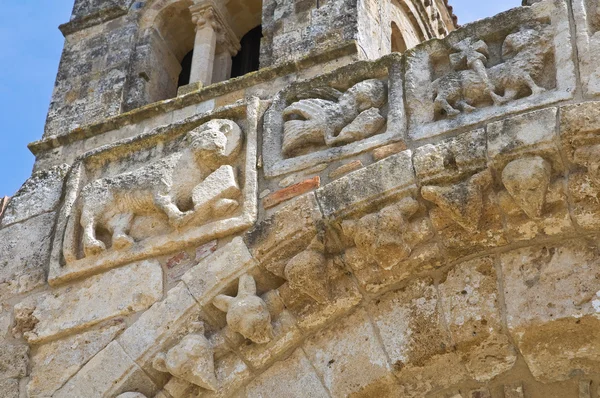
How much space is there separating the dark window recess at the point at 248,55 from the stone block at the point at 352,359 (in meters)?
3.41

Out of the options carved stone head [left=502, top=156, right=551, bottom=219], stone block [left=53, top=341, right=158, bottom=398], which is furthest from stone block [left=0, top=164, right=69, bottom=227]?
carved stone head [left=502, top=156, right=551, bottom=219]

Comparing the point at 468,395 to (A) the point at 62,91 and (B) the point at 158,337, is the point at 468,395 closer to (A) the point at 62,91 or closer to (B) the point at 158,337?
(B) the point at 158,337

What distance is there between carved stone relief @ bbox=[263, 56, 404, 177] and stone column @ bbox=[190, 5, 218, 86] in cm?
202

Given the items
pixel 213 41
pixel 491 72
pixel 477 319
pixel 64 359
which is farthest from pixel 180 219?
pixel 213 41

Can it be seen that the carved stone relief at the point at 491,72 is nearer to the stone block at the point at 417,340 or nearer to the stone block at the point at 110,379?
the stone block at the point at 417,340

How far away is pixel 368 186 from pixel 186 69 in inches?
138

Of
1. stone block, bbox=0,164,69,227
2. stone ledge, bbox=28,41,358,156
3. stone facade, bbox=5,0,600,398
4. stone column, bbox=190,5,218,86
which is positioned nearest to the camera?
stone facade, bbox=5,0,600,398

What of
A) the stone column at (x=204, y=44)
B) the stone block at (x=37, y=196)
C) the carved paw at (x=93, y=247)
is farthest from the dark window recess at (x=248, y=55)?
the carved paw at (x=93, y=247)

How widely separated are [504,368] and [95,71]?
12.8 feet

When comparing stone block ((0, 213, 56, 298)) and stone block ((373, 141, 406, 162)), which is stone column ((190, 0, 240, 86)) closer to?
stone block ((0, 213, 56, 298))

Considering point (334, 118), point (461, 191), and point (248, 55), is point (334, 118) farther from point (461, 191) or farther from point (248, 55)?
point (248, 55)

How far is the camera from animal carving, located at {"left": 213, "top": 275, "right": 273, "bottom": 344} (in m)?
4.08

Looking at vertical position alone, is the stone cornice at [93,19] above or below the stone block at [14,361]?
above

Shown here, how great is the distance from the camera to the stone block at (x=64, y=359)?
4301 mm
